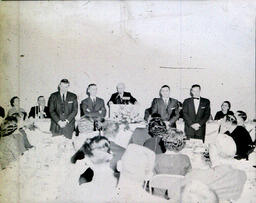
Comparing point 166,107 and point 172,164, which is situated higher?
point 166,107

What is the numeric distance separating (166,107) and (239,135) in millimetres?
432

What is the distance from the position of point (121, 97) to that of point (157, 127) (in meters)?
0.25

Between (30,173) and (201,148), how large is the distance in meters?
0.91

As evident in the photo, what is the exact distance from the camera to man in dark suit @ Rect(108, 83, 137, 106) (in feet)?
5.44

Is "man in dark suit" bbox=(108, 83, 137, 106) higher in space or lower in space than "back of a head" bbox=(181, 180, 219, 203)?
higher

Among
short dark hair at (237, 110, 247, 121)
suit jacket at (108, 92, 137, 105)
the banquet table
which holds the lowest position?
the banquet table

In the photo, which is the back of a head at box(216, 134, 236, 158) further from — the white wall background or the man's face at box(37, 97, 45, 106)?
the man's face at box(37, 97, 45, 106)

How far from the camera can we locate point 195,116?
1698 millimetres

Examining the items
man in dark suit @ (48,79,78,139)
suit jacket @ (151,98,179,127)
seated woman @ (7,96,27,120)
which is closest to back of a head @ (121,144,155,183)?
suit jacket @ (151,98,179,127)

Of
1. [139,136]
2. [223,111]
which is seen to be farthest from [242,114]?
[139,136]

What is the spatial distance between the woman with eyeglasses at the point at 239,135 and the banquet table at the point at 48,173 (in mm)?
692

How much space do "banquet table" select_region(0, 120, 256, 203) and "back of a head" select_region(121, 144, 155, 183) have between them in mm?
94

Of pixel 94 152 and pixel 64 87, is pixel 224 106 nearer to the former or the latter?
pixel 94 152

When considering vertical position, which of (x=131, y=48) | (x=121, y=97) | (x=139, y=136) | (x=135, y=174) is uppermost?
(x=131, y=48)
